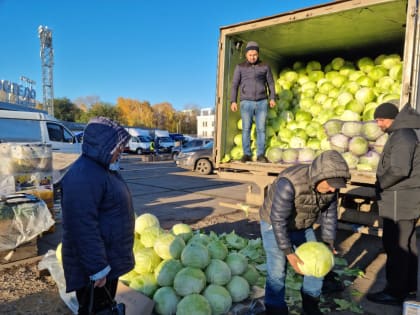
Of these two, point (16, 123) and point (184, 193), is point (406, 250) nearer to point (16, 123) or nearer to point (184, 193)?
point (184, 193)

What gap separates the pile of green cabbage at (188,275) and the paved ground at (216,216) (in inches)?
44.9

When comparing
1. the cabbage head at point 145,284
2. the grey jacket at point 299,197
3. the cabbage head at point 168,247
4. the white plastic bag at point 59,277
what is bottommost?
the white plastic bag at point 59,277

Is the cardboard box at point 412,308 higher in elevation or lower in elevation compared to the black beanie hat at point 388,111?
lower

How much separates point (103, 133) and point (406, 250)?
3.23 meters

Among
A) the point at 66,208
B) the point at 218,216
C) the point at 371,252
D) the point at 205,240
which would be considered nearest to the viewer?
the point at 66,208

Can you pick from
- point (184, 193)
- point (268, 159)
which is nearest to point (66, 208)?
point (268, 159)

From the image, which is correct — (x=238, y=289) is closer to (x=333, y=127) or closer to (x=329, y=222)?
(x=329, y=222)

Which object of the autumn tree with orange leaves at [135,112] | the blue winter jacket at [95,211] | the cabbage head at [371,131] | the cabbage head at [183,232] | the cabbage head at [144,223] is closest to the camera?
the blue winter jacket at [95,211]

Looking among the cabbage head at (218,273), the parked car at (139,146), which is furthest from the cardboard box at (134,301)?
the parked car at (139,146)

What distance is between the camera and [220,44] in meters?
5.51

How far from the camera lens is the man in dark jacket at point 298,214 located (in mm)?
2404

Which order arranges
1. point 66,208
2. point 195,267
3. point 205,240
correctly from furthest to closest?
point 205,240 < point 195,267 < point 66,208

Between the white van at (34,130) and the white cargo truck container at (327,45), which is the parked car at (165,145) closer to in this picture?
the white van at (34,130)

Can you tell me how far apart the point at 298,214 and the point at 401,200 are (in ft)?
4.32
